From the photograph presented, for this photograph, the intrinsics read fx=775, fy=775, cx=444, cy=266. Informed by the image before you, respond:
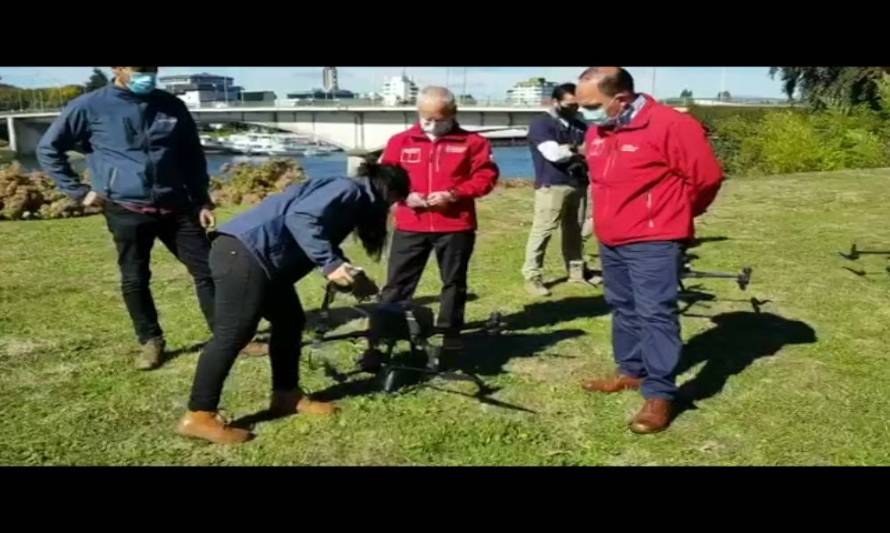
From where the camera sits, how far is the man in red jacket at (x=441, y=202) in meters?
4.77

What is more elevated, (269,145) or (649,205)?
(649,205)

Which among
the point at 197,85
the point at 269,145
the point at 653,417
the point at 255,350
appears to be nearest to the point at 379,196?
the point at 653,417

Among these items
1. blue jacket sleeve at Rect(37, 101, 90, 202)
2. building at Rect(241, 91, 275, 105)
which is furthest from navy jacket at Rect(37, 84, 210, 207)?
building at Rect(241, 91, 275, 105)

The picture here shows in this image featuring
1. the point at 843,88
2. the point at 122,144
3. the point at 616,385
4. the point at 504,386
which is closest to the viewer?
the point at 122,144

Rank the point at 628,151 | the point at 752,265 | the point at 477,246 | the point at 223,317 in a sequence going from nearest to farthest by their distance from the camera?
the point at 223,317
the point at 628,151
the point at 752,265
the point at 477,246

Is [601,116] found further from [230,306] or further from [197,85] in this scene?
[197,85]

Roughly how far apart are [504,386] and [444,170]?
1382mm

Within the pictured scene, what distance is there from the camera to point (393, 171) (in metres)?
3.75

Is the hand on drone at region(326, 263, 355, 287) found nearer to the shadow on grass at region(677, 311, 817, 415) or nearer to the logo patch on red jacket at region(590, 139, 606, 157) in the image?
the logo patch on red jacket at region(590, 139, 606, 157)

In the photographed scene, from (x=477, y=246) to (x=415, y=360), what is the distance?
4.72 metres

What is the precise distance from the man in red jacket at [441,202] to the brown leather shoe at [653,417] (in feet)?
4.37

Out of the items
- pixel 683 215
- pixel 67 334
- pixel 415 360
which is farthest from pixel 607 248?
pixel 67 334

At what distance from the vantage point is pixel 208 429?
12.6 feet
